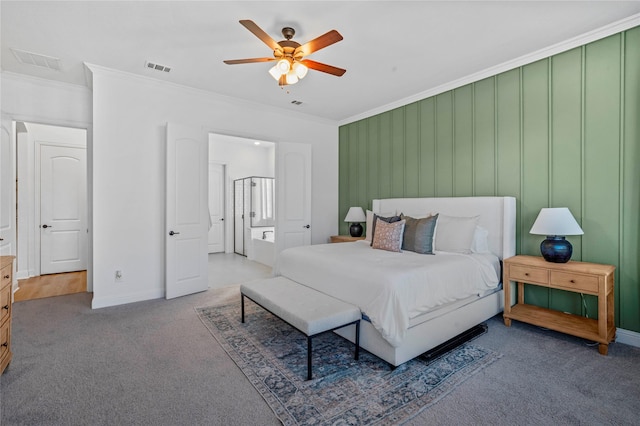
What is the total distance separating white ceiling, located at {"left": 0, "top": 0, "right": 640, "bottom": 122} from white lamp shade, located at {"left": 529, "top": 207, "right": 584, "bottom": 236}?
65.9 inches

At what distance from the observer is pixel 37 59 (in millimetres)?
3174

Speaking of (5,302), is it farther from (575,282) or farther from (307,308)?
(575,282)

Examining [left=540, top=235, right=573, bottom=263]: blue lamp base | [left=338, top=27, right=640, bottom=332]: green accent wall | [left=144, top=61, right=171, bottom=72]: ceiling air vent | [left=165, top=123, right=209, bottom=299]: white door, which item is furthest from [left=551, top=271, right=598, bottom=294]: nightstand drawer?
[left=144, top=61, right=171, bottom=72]: ceiling air vent

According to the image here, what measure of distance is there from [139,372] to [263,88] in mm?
3484

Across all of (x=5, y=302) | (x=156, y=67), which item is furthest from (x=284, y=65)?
(x=5, y=302)

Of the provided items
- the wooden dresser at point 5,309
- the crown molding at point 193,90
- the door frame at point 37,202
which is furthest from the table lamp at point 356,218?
the door frame at point 37,202

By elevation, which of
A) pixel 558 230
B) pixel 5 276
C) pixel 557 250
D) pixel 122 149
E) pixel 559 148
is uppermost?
pixel 122 149

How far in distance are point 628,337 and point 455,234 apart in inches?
63.6

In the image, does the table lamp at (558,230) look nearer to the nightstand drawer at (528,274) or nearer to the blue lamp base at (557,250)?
the blue lamp base at (557,250)

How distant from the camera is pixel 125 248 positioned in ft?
11.9

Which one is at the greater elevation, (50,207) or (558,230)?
(50,207)

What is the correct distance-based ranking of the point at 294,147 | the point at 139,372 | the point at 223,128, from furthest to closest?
1. the point at 294,147
2. the point at 223,128
3. the point at 139,372

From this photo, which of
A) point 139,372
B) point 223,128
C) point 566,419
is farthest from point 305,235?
point 566,419

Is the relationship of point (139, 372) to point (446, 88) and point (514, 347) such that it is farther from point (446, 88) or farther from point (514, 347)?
point (446, 88)
